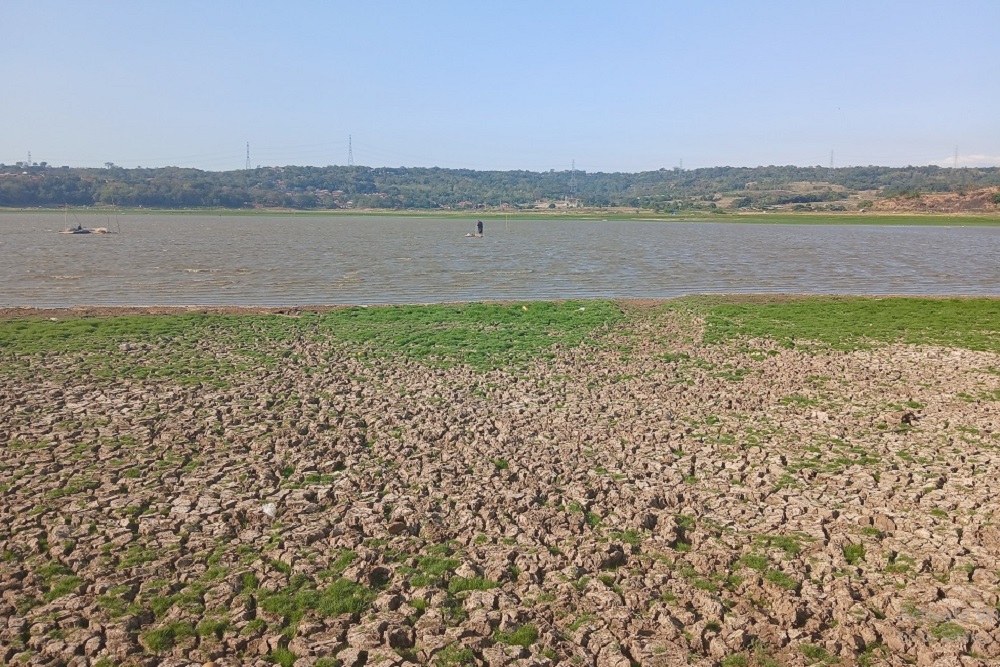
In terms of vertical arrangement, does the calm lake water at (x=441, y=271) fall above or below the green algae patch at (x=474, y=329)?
above

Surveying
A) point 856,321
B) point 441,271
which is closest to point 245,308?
point 441,271

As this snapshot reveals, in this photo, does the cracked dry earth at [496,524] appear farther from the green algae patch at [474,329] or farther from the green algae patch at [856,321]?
the green algae patch at [856,321]

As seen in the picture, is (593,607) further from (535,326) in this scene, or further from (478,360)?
(535,326)

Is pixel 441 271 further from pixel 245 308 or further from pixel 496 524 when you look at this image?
pixel 496 524

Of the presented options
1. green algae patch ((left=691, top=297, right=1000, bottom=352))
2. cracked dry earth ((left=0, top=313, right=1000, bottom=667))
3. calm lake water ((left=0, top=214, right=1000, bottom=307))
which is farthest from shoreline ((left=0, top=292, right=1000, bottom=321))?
cracked dry earth ((left=0, top=313, right=1000, bottom=667))

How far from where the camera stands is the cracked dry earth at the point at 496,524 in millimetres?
6125

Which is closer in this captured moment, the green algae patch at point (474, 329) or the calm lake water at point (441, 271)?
the green algae patch at point (474, 329)

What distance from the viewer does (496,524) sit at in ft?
26.8

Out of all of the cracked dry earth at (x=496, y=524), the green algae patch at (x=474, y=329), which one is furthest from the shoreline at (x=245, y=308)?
the cracked dry earth at (x=496, y=524)

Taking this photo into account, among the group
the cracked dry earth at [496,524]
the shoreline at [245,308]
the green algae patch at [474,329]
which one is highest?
the shoreline at [245,308]

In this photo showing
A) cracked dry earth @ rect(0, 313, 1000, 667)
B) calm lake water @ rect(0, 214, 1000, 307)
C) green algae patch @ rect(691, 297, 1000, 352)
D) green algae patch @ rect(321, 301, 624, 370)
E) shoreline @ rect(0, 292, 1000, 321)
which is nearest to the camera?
cracked dry earth @ rect(0, 313, 1000, 667)

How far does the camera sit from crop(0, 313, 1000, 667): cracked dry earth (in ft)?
20.1

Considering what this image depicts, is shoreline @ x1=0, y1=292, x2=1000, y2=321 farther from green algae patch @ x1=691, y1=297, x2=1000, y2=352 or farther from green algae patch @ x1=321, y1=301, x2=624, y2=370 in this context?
green algae patch @ x1=321, y1=301, x2=624, y2=370

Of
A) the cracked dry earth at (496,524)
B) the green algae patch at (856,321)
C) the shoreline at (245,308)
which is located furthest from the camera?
the shoreline at (245,308)
